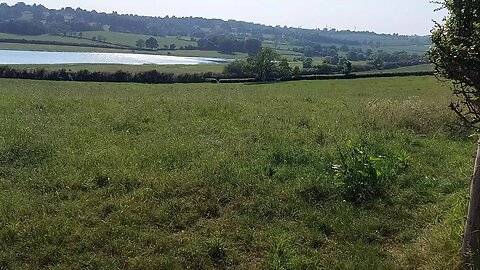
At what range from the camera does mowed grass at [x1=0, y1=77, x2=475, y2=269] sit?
617 cm

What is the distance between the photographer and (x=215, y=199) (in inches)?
311

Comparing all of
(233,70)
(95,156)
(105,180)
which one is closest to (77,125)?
(95,156)

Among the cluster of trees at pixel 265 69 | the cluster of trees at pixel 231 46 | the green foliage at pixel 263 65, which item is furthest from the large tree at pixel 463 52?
the cluster of trees at pixel 231 46

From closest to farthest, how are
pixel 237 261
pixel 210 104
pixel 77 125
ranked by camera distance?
pixel 237 261, pixel 77 125, pixel 210 104

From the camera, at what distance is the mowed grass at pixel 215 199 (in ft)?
20.2

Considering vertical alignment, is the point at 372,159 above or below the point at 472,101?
below

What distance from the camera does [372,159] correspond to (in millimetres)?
8336

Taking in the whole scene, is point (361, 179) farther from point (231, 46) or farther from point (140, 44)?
point (140, 44)

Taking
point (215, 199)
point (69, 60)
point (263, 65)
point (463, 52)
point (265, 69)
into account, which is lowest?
point (69, 60)

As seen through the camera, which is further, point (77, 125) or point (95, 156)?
point (77, 125)

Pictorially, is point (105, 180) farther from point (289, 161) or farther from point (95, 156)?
point (289, 161)

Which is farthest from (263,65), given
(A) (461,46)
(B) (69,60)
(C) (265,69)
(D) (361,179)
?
(A) (461,46)

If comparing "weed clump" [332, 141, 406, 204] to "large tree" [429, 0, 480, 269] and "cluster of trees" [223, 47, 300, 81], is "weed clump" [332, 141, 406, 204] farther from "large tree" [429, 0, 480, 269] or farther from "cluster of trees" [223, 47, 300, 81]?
"cluster of trees" [223, 47, 300, 81]

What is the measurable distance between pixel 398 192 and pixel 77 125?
911 cm
